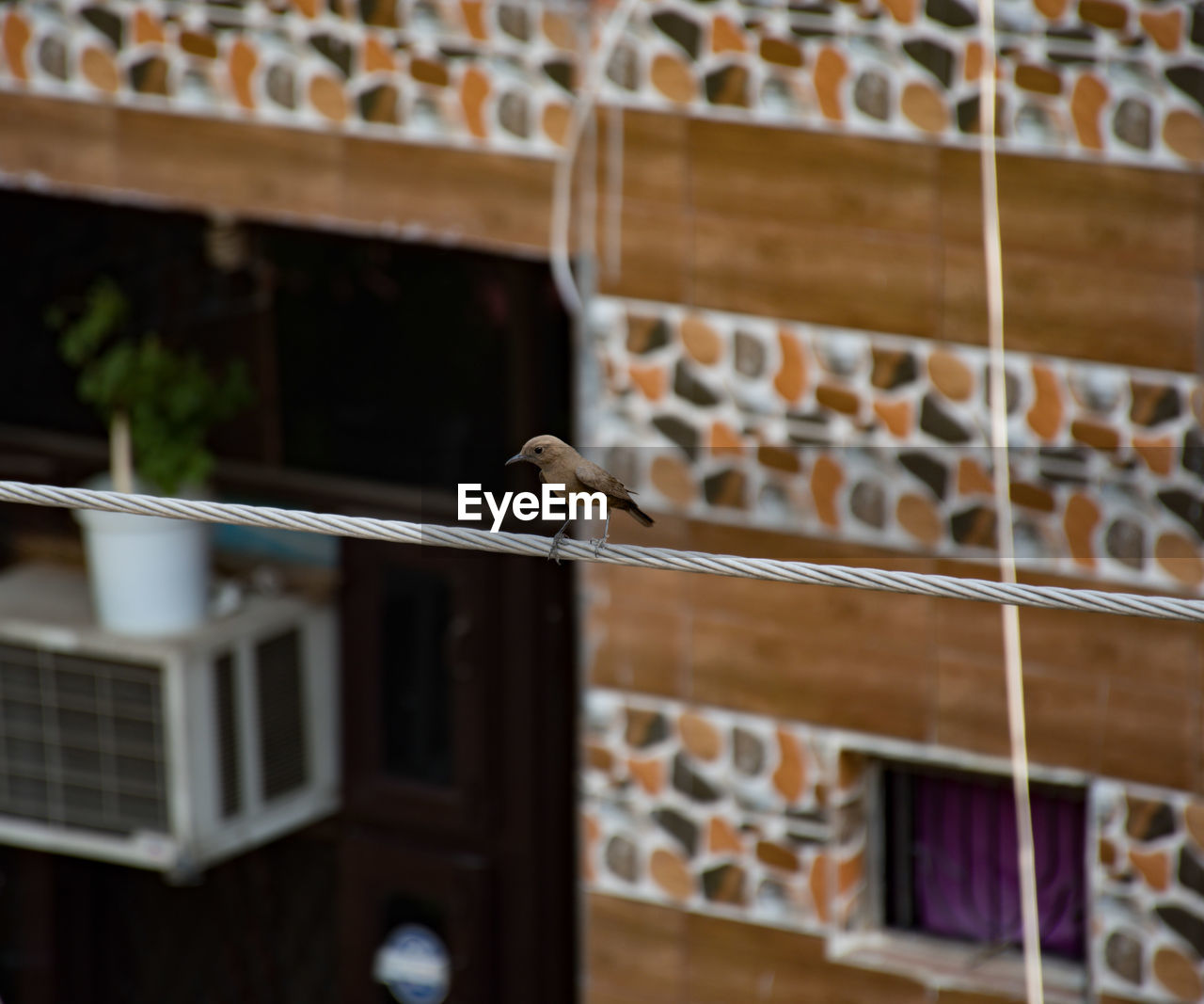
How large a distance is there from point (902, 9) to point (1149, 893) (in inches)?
102

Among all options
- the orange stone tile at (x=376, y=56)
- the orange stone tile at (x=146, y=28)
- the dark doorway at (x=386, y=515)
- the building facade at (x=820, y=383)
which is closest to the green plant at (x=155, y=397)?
the dark doorway at (x=386, y=515)

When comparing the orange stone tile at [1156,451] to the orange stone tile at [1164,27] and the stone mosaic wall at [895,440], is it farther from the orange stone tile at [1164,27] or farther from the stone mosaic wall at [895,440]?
the orange stone tile at [1164,27]

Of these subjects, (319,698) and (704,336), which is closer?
(704,336)

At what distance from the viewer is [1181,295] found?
5.87m

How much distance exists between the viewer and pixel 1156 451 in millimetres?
6004

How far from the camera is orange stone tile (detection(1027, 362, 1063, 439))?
607 centimetres

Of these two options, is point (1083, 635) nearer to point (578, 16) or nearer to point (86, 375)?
point (578, 16)

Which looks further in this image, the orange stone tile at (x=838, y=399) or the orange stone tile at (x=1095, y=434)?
the orange stone tile at (x=838, y=399)

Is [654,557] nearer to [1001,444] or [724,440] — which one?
[1001,444]

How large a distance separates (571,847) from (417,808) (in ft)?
1.93

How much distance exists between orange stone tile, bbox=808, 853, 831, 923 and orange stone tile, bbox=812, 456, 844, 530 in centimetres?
106

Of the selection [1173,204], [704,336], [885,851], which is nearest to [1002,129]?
[1173,204]

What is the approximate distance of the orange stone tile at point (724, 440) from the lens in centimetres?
654

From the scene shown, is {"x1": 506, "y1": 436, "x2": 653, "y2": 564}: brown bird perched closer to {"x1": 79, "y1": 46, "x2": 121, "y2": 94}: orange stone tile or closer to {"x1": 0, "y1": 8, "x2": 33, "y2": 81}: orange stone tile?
{"x1": 79, "y1": 46, "x2": 121, "y2": 94}: orange stone tile
